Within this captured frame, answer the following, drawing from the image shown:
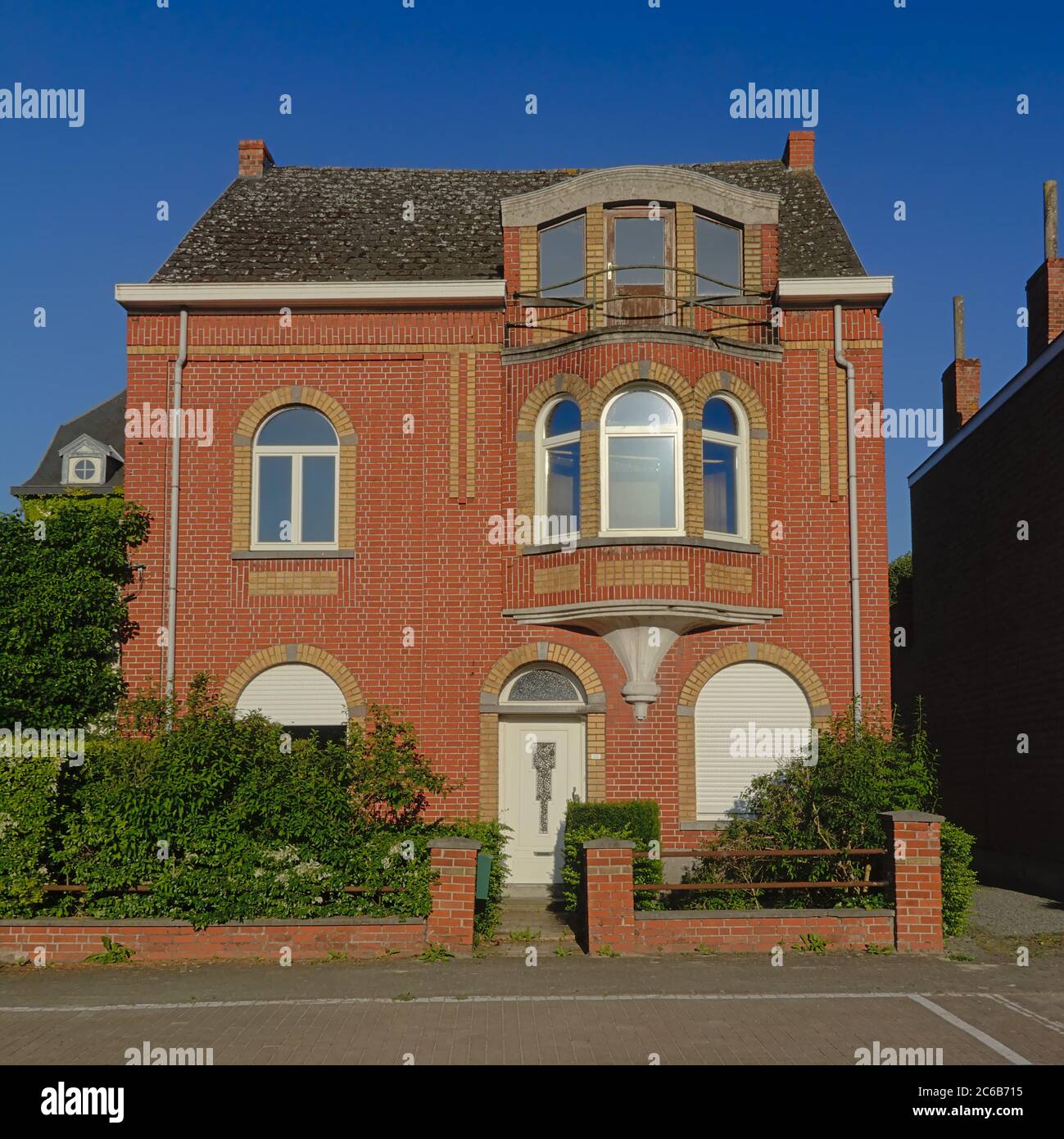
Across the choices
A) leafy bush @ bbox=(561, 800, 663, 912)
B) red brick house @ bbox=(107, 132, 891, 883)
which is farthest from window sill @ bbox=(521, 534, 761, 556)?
leafy bush @ bbox=(561, 800, 663, 912)

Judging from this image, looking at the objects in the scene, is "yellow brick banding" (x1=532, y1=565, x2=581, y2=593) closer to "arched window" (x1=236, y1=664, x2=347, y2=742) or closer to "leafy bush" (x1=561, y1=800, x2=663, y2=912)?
"leafy bush" (x1=561, y1=800, x2=663, y2=912)

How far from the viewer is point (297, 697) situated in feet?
57.9

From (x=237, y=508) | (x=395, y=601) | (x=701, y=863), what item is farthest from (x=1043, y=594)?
(x=237, y=508)

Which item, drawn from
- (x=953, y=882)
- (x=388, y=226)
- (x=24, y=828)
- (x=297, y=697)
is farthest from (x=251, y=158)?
(x=953, y=882)

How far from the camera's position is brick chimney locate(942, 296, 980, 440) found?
2673 centimetres

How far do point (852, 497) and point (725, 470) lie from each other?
1741 millimetres

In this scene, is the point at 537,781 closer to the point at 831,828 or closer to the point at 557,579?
the point at 557,579

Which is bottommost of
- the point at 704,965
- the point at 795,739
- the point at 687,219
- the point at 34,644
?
the point at 704,965

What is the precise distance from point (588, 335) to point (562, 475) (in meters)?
1.89

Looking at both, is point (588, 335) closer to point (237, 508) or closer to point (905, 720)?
point (237, 508)

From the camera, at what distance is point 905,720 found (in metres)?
29.1

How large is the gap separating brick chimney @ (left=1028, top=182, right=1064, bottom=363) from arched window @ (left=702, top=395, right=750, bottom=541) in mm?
6843
